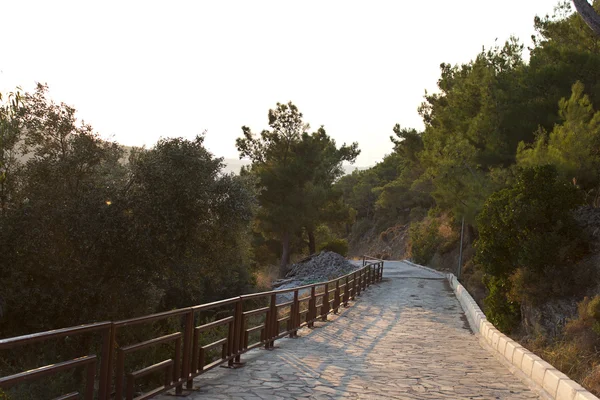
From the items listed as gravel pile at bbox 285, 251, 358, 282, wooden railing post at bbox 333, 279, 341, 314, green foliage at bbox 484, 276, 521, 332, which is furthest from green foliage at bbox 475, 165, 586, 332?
gravel pile at bbox 285, 251, 358, 282

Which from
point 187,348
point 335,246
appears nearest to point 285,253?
point 335,246

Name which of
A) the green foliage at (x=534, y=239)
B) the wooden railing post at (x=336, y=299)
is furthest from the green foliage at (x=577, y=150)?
the wooden railing post at (x=336, y=299)

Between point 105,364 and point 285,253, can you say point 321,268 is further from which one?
point 105,364

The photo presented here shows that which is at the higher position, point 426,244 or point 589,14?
point 589,14

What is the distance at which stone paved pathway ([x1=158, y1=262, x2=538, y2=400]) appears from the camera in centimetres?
738

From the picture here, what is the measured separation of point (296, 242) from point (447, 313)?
32.1 m

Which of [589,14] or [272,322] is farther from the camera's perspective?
[589,14]

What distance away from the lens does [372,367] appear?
945cm

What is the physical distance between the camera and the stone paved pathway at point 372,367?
7.38m

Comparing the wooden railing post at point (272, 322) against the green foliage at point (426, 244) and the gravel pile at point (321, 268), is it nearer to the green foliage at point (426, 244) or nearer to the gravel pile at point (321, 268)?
the gravel pile at point (321, 268)

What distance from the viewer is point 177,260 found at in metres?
16.2

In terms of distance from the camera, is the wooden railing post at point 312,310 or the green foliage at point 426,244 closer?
the wooden railing post at point 312,310

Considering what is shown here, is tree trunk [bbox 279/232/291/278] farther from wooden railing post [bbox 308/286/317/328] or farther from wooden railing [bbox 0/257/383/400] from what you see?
wooden railing [bbox 0/257/383/400]

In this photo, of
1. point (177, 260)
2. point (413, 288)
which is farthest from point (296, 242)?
point (177, 260)
